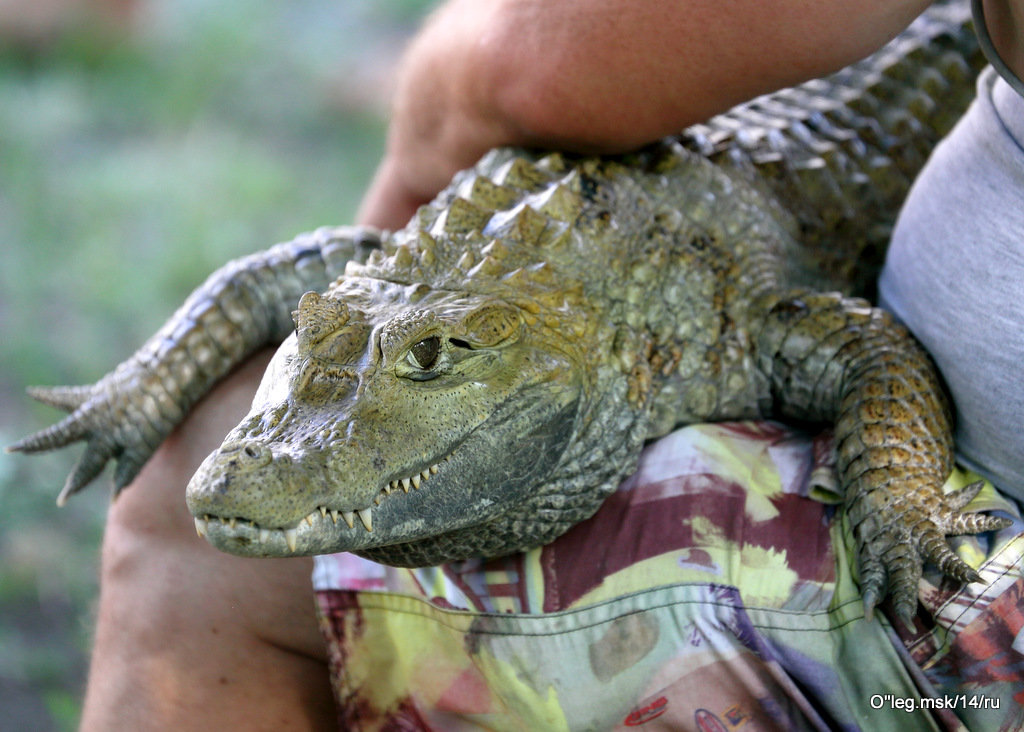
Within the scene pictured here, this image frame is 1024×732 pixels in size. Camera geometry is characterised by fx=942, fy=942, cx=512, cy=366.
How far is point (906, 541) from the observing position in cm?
123

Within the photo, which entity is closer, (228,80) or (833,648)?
(833,648)

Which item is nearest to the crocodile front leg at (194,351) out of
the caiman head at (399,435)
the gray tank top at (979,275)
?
the caiman head at (399,435)

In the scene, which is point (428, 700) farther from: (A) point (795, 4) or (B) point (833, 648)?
(A) point (795, 4)

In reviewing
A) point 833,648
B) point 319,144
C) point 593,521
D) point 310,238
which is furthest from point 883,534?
point 319,144

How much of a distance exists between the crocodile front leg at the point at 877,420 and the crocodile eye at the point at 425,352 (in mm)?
622

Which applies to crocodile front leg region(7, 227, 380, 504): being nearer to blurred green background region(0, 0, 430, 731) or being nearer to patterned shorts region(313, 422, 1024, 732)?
patterned shorts region(313, 422, 1024, 732)

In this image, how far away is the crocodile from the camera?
1117mm

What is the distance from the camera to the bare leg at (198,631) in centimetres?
156

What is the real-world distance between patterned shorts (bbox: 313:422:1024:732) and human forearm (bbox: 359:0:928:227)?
53 centimetres

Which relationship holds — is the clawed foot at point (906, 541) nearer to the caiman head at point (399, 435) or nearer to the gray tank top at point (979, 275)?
the gray tank top at point (979, 275)

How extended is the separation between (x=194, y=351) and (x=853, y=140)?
54.1 inches

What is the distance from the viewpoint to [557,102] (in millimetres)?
1523

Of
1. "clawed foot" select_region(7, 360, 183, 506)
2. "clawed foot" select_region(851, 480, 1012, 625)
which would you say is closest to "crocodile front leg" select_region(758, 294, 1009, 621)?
"clawed foot" select_region(851, 480, 1012, 625)

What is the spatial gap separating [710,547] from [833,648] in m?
0.20
